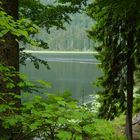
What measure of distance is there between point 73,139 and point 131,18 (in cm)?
1035

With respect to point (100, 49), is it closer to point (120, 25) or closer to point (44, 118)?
point (120, 25)

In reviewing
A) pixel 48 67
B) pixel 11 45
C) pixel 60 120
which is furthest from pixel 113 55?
pixel 60 120

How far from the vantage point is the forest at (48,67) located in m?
3.46

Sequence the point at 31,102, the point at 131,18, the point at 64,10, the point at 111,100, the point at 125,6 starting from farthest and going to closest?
the point at 111,100 → the point at 131,18 → the point at 64,10 → the point at 125,6 → the point at 31,102

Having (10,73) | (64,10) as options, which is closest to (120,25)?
(64,10)

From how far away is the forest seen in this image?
3.46 meters

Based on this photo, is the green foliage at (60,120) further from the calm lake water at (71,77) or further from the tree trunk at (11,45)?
the calm lake water at (71,77)

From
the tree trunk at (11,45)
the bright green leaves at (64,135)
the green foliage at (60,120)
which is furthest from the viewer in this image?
the tree trunk at (11,45)

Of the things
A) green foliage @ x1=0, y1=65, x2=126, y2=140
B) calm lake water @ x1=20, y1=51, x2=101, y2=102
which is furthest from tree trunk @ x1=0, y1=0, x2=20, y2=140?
calm lake water @ x1=20, y1=51, x2=101, y2=102

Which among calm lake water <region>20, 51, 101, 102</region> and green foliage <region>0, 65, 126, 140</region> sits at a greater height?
green foliage <region>0, 65, 126, 140</region>

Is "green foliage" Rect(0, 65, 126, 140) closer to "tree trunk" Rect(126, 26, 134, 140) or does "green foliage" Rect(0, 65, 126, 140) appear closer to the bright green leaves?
the bright green leaves

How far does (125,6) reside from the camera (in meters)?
8.83

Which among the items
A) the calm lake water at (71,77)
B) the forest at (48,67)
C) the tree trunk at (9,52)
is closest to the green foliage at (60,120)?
the forest at (48,67)

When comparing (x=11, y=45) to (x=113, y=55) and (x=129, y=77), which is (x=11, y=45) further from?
(x=113, y=55)
